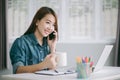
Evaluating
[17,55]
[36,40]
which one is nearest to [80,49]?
[36,40]

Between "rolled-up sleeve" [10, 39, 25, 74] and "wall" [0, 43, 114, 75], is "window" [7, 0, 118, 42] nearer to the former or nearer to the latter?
"wall" [0, 43, 114, 75]

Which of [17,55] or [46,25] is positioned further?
[46,25]

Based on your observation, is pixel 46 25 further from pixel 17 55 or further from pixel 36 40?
pixel 17 55

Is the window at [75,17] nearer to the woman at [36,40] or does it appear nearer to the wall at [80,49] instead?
the wall at [80,49]

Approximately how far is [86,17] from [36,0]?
888 mm

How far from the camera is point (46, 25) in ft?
7.89

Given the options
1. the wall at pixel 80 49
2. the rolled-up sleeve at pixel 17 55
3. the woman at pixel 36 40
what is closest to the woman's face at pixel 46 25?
the woman at pixel 36 40

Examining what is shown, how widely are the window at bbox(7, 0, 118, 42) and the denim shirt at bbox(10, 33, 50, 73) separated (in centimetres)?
231

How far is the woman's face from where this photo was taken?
2.41 m

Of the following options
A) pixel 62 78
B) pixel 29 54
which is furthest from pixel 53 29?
pixel 62 78

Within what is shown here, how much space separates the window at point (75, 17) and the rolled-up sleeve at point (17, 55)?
248 cm

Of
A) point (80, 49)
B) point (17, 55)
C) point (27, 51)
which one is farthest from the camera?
point (80, 49)

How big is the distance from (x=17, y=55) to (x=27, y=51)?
0.44ft

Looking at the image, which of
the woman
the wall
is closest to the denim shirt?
the woman
